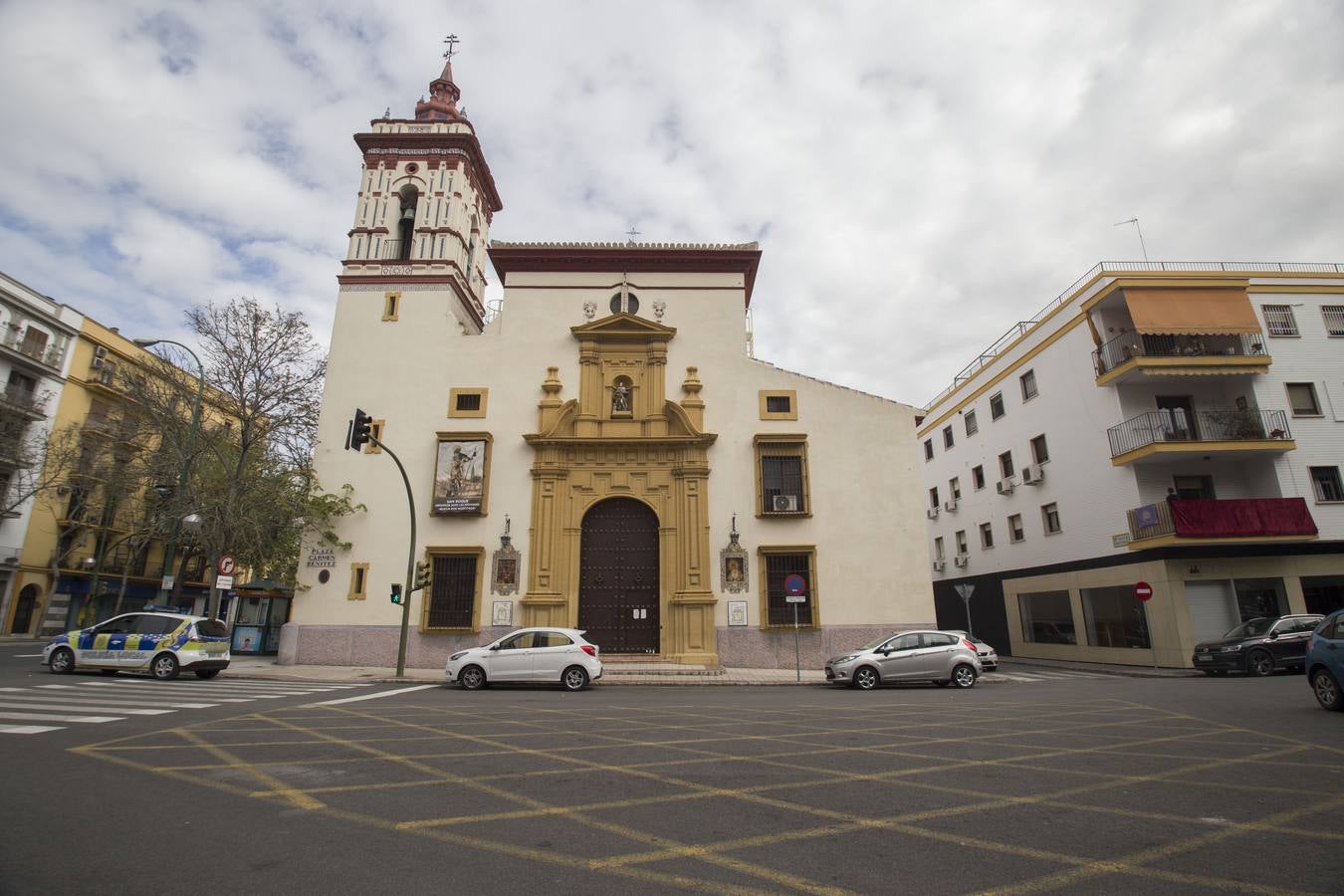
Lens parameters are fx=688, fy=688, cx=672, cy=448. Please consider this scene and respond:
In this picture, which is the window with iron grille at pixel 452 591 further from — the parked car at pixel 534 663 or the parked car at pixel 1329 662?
the parked car at pixel 1329 662

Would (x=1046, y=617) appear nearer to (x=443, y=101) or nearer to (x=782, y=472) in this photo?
(x=782, y=472)

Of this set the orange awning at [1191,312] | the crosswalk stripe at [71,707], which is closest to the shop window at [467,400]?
the crosswalk stripe at [71,707]

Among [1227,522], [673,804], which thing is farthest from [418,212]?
[1227,522]

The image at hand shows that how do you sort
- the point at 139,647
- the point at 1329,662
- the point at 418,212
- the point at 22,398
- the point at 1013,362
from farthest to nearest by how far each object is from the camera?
the point at 22,398 → the point at 1013,362 → the point at 418,212 → the point at 139,647 → the point at 1329,662

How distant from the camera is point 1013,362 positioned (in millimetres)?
29500

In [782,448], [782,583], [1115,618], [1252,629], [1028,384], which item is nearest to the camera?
[1252,629]

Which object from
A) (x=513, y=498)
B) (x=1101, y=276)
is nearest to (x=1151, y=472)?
(x=1101, y=276)

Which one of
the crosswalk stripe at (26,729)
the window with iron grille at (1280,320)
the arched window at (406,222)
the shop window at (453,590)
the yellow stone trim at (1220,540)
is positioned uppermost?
the arched window at (406,222)

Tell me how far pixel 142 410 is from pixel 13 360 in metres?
10.3

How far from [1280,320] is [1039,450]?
8.78m

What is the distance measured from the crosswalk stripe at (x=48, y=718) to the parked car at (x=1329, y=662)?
1690cm

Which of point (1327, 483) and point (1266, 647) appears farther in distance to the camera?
point (1327, 483)

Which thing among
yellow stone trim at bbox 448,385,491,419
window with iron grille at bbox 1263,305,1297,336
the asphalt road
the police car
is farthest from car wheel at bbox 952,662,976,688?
window with iron grille at bbox 1263,305,1297,336

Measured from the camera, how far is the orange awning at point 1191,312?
22.4 metres
